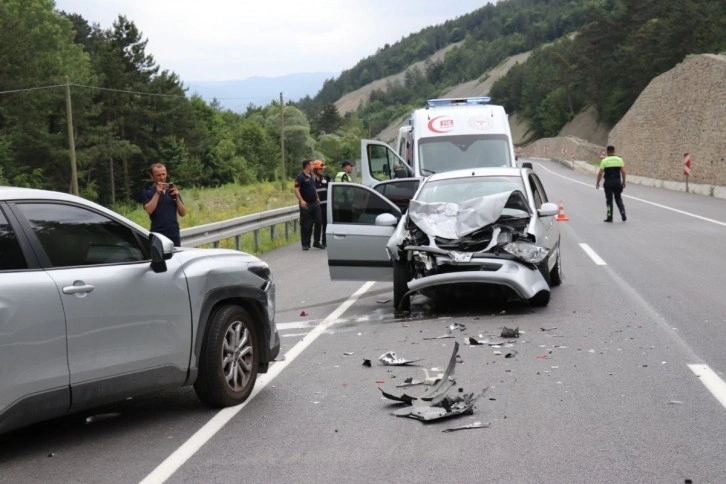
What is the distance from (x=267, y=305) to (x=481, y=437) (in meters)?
2.09

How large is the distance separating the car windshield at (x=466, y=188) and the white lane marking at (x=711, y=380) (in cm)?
465

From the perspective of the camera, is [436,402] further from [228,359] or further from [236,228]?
[236,228]

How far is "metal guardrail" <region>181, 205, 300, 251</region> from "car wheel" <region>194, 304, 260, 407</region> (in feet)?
29.2

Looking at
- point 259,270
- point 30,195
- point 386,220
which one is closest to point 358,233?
point 386,220

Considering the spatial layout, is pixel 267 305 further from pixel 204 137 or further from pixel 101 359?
pixel 204 137

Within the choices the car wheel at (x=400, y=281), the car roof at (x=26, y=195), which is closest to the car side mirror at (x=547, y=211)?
the car wheel at (x=400, y=281)

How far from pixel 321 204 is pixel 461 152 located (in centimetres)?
331

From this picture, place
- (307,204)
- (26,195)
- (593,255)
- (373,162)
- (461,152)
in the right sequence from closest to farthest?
(26,195) < (593,255) < (307,204) < (461,152) < (373,162)

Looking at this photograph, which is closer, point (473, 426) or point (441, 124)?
point (473, 426)

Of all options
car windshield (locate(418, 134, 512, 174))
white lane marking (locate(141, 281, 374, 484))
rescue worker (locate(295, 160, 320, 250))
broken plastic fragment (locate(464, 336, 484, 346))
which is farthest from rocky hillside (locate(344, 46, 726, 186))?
white lane marking (locate(141, 281, 374, 484))

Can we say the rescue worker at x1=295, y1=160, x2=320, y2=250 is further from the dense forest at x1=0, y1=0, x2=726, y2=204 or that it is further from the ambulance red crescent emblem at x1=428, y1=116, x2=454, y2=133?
the dense forest at x1=0, y1=0, x2=726, y2=204

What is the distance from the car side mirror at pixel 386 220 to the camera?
36.6ft

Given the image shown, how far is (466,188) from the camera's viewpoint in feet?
39.1

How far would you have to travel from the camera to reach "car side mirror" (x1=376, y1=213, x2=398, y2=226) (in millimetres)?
11170
